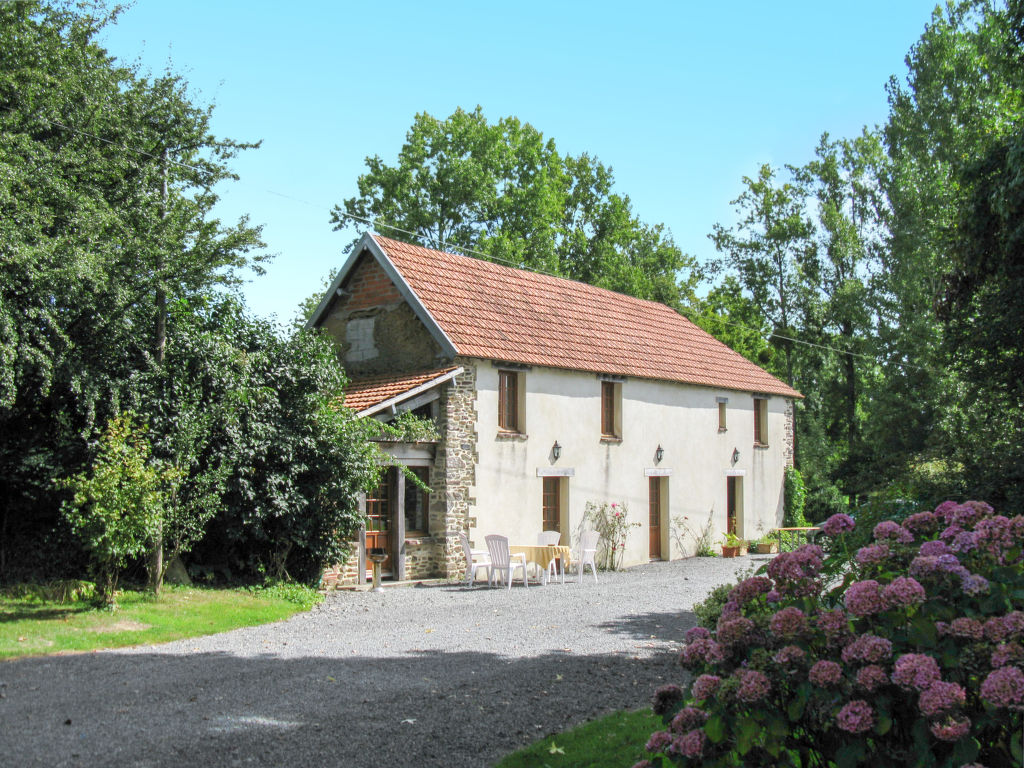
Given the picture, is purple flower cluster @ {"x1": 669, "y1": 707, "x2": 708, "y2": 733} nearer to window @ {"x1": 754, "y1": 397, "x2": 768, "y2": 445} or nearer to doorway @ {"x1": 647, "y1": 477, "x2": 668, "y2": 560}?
doorway @ {"x1": 647, "y1": 477, "x2": 668, "y2": 560}

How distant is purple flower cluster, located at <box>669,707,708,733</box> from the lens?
3.82 metres

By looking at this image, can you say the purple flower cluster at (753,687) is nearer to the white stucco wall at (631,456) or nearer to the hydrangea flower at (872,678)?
the hydrangea flower at (872,678)

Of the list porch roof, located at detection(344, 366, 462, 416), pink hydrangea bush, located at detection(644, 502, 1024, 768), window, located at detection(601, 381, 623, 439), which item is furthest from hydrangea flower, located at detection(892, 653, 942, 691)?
window, located at detection(601, 381, 623, 439)

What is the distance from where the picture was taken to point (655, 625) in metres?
12.5

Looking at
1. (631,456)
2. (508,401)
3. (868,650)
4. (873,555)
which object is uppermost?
(508,401)

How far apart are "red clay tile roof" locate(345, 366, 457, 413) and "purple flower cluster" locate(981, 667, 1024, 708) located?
47.4ft

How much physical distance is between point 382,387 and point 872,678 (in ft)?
51.4

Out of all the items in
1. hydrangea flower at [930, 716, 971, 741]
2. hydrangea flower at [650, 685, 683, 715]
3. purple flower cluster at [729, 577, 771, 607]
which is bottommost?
hydrangea flower at [650, 685, 683, 715]

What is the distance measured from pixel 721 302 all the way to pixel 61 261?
112ft

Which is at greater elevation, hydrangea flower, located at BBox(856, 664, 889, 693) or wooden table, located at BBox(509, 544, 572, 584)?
hydrangea flower, located at BBox(856, 664, 889, 693)

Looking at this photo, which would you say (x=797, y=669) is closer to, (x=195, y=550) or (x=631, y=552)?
(x=195, y=550)

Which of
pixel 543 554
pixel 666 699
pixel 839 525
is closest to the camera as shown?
pixel 666 699

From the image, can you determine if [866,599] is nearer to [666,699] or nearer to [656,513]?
[666,699]

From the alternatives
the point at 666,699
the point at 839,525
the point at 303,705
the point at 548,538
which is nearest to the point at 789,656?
the point at 666,699
